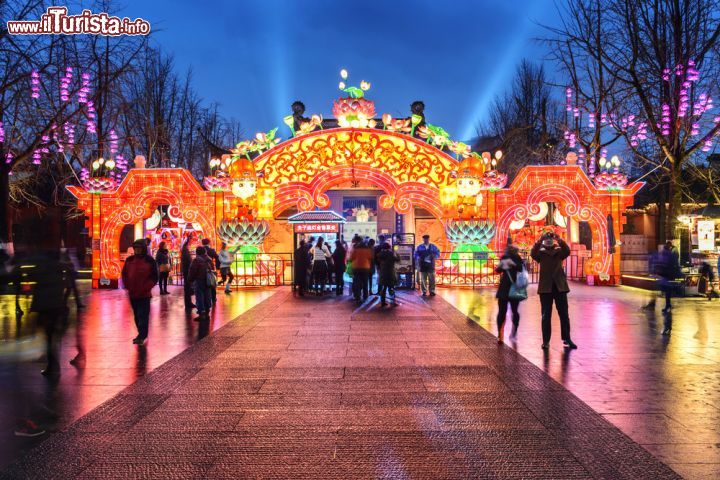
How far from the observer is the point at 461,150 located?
19391 mm

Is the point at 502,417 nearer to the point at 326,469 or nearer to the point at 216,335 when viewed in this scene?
the point at 326,469

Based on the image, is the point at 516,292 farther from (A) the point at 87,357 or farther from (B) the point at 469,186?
(B) the point at 469,186

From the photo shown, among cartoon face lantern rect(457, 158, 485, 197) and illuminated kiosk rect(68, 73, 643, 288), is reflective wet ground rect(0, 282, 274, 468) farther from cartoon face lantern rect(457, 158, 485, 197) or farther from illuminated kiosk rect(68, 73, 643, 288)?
cartoon face lantern rect(457, 158, 485, 197)

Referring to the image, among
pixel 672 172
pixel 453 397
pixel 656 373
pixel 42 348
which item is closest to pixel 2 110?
pixel 42 348

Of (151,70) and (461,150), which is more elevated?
(151,70)

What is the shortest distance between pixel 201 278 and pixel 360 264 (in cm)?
414

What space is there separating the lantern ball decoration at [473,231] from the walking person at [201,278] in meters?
9.10

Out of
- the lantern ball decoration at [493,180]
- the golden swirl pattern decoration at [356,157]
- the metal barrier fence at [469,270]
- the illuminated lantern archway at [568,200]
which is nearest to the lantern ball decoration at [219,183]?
the golden swirl pattern decoration at [356,157]

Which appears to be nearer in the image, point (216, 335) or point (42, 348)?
point (42, 348)

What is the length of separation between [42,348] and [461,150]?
13.7 metres

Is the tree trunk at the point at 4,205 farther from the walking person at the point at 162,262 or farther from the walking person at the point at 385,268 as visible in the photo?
the walking person at the point at 385,268

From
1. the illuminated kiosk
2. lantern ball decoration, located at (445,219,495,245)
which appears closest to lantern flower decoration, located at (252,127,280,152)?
the illuminated kiosk

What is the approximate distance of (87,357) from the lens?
827 centimetres

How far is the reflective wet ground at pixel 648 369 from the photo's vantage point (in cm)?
486
